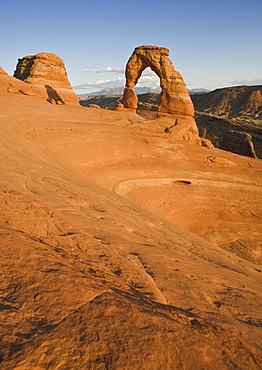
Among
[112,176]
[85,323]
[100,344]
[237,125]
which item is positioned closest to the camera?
[100,344]

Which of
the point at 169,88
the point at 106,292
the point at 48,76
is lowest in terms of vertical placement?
the point at 106,292

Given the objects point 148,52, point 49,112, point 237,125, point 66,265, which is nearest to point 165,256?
point 66,265

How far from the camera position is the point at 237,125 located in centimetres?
4094

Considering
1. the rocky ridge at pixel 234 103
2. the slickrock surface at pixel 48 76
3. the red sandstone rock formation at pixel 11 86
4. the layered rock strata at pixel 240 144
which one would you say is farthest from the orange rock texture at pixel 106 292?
the rocky ridge at pixel 234 103

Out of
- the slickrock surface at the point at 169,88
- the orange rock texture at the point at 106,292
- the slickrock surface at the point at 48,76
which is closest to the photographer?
the orange rock texture at the point at 106,292

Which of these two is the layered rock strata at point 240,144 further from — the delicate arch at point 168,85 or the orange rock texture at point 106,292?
the orange rock texture at point 106,292

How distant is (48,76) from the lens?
2775 cm

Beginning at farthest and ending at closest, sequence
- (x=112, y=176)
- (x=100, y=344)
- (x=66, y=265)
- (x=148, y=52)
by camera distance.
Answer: (x=148, y=52), (x=112, y=176), (x=66, y=265), (x=100, y=344)

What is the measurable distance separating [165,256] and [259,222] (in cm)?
966

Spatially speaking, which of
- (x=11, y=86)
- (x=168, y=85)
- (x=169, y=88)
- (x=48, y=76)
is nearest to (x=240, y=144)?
(x=169, y=88)

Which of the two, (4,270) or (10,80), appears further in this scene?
(10,80)

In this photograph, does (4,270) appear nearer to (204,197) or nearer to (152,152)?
(204,197)

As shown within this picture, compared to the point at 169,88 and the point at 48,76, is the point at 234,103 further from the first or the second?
the point at 169,88

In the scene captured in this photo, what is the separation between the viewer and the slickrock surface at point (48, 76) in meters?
26.8
